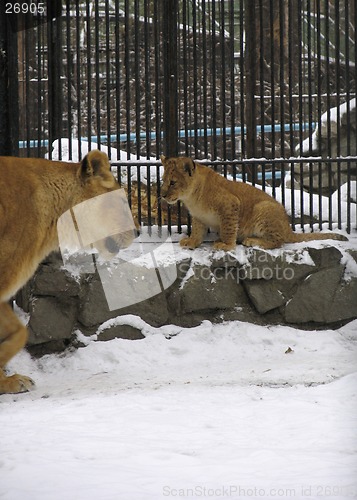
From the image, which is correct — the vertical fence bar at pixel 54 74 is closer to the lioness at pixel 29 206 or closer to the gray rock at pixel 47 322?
the gray rock at pixel 47 322

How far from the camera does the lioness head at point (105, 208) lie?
5512 millimetres

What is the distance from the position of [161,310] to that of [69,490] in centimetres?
384

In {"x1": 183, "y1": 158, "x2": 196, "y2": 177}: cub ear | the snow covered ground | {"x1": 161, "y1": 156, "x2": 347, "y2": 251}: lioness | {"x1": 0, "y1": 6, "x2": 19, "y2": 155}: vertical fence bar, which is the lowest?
the snow covered ground

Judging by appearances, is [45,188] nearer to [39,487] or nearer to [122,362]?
[122,362]

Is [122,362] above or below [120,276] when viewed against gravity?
below

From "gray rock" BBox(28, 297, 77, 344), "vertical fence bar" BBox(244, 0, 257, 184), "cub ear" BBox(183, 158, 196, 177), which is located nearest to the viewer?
"gray rock" BBox(28, 297, 77, 344)

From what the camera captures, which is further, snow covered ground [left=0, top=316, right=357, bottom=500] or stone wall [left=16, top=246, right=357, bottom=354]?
stone wall [left=16, top=246, right=357, bottom=354]

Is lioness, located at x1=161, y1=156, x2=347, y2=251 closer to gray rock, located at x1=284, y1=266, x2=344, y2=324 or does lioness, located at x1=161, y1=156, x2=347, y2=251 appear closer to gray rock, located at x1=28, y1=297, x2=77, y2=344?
gray rock, located at x1=284, y1=266, x2=344, y2=324

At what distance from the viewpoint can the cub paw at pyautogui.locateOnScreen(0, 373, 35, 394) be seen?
579cm

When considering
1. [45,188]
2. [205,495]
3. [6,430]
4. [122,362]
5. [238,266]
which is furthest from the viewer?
[238,266]

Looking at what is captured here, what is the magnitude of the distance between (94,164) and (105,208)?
343 mm

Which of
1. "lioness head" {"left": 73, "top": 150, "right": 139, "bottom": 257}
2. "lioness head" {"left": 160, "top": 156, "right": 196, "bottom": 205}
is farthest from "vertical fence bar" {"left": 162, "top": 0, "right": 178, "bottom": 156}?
"lioness head" {"left": 73, "top": 150, "right": 139, "bottom": 257}

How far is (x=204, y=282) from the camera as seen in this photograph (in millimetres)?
7367

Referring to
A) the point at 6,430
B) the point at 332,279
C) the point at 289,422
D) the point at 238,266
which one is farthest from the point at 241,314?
the point at 6,430
